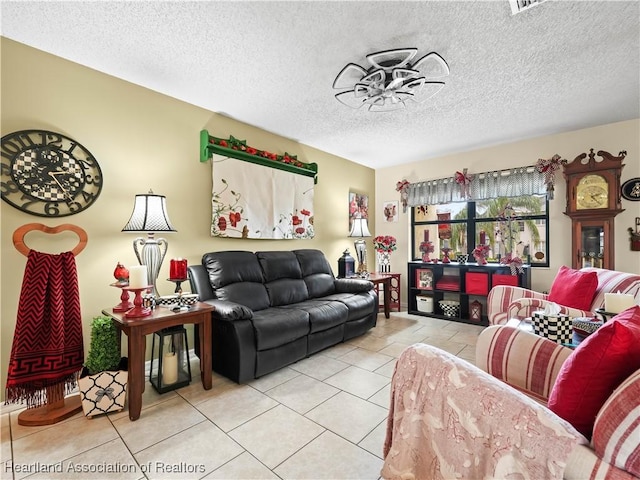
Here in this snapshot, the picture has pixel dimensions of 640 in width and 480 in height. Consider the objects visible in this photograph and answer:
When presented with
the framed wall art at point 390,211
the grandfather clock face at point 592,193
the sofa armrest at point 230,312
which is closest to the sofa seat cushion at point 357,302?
the sofa armrest at point 230,312

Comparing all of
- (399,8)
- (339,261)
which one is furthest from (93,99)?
(339,261)

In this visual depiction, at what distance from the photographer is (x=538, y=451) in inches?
32.9

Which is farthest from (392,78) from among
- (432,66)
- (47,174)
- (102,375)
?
(102,375)

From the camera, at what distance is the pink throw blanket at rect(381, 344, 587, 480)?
0.84 meters

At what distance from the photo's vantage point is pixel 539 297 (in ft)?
8.95

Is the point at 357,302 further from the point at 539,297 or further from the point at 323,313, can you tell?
the point at 539,297

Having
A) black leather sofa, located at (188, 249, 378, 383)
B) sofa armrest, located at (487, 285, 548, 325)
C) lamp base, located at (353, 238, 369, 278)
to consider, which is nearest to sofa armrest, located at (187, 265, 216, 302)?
black leather sofa, located at (188, 249, 378, 383)

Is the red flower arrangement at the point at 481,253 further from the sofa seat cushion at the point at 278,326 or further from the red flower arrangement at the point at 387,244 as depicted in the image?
the sofa seat cushion at the point at 278,326

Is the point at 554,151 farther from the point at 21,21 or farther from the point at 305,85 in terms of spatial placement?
the point at 21,21

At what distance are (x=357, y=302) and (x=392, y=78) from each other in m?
2.21

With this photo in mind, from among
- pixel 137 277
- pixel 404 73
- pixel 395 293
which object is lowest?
pixel 395 293

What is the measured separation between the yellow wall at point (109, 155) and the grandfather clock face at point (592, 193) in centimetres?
386

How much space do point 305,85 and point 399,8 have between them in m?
1.05

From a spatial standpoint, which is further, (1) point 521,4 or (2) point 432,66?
(2) point 432,66
